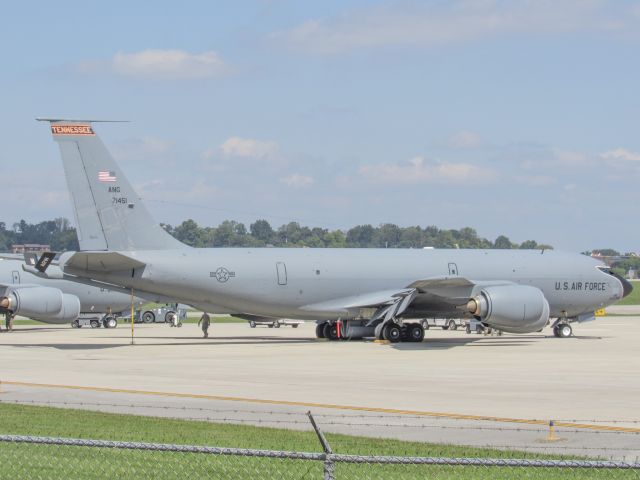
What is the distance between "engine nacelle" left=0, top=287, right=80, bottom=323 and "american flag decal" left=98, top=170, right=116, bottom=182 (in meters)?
22.1

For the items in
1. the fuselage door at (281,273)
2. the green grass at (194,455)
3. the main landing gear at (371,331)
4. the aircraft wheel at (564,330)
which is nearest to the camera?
the green grass at (194,455)

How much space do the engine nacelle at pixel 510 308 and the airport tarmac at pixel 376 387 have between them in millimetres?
1129

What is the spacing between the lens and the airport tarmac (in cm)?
1806

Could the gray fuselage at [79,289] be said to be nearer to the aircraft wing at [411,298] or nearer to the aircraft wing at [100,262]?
the aircraft wing at [411,298]

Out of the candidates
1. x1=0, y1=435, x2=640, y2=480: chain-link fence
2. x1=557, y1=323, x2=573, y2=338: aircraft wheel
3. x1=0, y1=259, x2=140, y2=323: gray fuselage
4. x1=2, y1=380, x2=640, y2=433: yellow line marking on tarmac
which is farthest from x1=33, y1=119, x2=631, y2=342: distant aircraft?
x1=0, y1=435, x2=640, y2=480: chain-link fence

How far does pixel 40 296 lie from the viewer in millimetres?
61000

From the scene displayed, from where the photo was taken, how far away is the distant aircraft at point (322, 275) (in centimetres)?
4028

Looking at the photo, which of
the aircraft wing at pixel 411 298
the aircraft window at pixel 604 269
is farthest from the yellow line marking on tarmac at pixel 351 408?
the aircraft window at pixel 604 269

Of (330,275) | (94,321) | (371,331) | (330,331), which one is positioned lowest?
(94,321)

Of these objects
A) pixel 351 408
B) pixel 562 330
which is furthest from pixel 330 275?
pixel 351 408

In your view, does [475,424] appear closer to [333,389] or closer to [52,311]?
[333,389]

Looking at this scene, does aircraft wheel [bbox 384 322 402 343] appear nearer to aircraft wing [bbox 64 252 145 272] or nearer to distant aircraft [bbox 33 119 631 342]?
distant aircraft [bbox 33 119 631 342]

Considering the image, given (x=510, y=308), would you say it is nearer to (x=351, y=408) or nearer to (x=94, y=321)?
(x=351, y=408)

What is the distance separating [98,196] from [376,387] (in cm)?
1857
